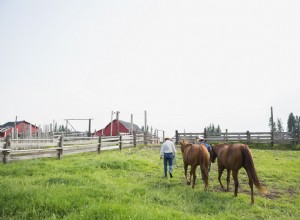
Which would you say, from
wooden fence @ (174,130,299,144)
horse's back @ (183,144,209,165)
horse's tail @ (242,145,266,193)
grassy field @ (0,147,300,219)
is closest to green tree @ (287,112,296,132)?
wooden fence @ (174,130,299,144)

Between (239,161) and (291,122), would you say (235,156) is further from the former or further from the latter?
(291,122)

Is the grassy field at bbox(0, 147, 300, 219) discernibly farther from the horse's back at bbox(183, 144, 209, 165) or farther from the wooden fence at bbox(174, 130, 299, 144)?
the wooden fence at bbox(174, 130, 299, 144)

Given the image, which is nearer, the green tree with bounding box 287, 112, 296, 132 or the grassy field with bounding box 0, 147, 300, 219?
the grassy field with bounding box 0, 147, 300, 219

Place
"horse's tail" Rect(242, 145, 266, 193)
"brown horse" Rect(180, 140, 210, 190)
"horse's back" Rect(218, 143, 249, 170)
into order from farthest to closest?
"brown horse" Rect(180, 140, 210, 190) < "horse's back" Rect(218, 143, 249, 170) < "horse's tail" Rect(242, 145, 266, 193)

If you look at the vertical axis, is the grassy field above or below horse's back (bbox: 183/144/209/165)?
below

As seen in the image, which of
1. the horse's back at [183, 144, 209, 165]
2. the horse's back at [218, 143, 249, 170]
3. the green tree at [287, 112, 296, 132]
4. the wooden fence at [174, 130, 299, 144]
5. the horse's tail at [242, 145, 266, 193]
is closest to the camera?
the horse's tail at [242, 145, 266, 193]

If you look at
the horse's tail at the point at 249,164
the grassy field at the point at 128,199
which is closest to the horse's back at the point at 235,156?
the horse's tail at the point at 249,164

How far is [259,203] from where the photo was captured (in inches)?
304

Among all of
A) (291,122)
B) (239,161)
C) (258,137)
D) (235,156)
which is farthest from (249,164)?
(291,122)

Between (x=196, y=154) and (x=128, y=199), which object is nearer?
(x=128, y=199)

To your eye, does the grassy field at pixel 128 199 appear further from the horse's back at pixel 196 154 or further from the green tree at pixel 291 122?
the green tree at pixel 291 122

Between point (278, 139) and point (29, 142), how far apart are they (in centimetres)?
2213

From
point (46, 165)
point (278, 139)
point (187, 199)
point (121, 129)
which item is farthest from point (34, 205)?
point (121, 129)

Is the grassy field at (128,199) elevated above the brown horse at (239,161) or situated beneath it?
situated beneath
